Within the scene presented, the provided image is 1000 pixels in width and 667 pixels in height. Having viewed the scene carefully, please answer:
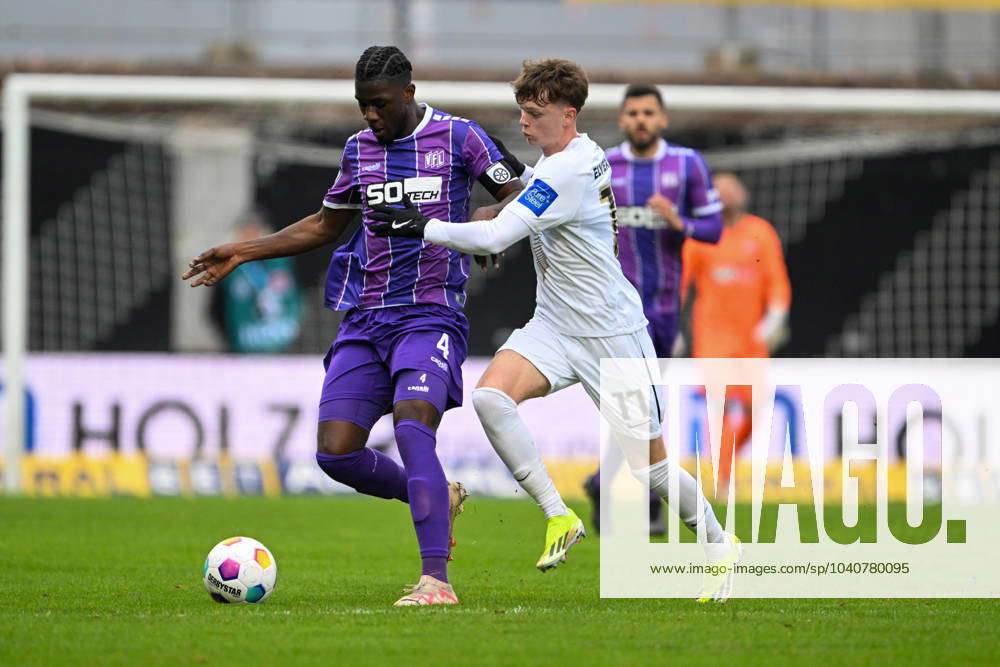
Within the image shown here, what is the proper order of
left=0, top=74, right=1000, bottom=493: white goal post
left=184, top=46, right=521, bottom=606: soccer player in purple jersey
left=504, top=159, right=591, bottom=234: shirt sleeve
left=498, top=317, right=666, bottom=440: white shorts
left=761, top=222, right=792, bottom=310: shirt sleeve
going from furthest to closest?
1. left=0, top=74, right=1000, bottom=493: white goal post
2. left=761, top=222, right=792, bottom=310: shirt sleeve
3. left=498, top=317, right=666, bottom=440: white shorts
4. left=184, top=46, right=521, bottom=606: soccer player in purple jersey
5. left=504, top=159, right=591, bottom=234: shirt sleeve

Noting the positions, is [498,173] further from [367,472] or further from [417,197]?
[367,472]

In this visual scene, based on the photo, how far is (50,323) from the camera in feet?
64.9

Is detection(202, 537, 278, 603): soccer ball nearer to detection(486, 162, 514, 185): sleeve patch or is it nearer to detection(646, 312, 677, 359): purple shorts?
detection(486, 162, 514, 185): sleeve patch

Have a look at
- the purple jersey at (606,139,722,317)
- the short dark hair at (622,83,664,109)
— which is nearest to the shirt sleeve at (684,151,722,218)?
the purple jersey at (606,139,722,317)

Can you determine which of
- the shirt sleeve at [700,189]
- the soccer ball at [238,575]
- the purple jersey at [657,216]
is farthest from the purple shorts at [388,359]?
the shirt sleeve at [700,189]

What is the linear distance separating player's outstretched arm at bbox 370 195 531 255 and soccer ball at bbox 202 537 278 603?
1.57m

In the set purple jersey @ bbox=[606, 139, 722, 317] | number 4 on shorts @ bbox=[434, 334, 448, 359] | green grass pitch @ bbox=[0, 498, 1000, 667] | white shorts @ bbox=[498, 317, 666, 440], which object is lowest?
green grass pitch @ bbox=[0, 498, 1000, 667]

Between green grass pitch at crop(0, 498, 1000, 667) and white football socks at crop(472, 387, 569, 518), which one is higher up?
white football socks at crop(472, 387, 569, 518)

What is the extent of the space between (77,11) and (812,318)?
10.0 m

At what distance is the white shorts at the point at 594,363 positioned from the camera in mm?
7188

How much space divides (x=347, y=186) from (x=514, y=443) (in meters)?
1.48

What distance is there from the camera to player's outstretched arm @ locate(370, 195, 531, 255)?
21.8 feet

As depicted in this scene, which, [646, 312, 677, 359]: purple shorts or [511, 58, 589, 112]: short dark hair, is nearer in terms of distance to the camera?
[511, 58, 589, 112]: short dark hair

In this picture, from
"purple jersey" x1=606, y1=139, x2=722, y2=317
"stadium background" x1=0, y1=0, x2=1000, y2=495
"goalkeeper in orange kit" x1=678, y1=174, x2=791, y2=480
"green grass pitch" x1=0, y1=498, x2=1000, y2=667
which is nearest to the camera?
"green grass pitch" x1=0, y1=498, x2=1000, y2=667
